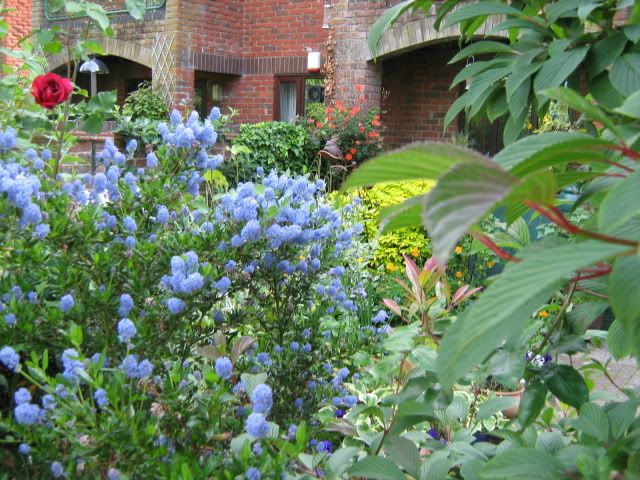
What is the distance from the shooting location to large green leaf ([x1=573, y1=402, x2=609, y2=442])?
1.09 meters

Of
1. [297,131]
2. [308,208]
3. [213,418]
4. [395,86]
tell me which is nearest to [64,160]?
[308,208]

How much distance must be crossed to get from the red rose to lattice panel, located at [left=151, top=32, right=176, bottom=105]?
9022mm

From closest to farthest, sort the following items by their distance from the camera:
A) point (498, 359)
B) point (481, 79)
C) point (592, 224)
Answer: point (592, 224) < point (498, 359) < point (481, 79)

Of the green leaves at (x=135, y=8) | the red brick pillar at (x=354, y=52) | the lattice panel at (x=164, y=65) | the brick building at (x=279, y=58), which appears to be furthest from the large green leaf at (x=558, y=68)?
the lattice panel at (x=164, y=65)

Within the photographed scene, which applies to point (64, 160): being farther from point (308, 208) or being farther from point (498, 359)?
point (498, 359)

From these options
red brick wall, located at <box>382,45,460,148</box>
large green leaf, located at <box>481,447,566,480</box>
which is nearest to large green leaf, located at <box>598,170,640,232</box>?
large green leaf, located at <box>481,447,566,480</box>

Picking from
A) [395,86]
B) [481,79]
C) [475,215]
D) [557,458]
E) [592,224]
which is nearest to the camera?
[475,215]

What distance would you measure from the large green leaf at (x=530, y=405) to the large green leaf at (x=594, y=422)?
6cm

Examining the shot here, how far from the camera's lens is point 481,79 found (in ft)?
4.46

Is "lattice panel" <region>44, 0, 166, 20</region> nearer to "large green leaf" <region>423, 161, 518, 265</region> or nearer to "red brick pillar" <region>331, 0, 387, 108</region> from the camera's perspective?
"red brick pillar" <region>331, 0, 387, 108</region>

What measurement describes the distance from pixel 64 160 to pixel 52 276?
1.53 metres

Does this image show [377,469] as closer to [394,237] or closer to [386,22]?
[386,22]

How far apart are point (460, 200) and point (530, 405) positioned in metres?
0.76

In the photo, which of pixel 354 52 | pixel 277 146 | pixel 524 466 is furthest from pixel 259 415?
pixel 354 52
